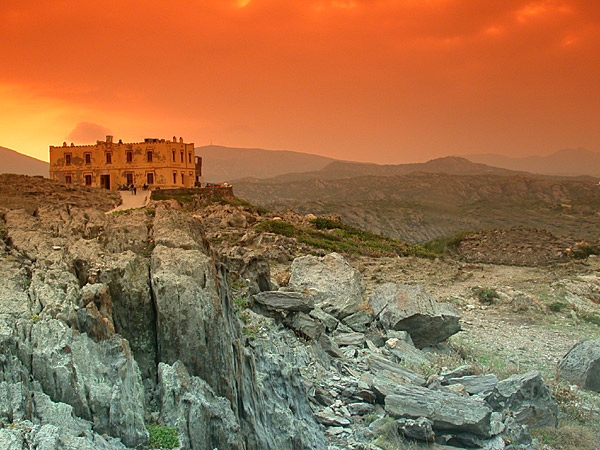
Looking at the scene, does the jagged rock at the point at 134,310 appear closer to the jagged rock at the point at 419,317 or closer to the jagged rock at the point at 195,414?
the jagged rock at the point at 195,414

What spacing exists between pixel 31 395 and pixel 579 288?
2499 centimetres

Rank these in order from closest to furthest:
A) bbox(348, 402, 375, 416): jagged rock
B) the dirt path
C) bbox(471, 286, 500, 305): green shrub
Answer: bbox(348, 402, 375, 416): jagged rock < bbox(471, 286, 500, 305): green shrub < the dirt path

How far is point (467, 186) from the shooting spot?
128 metres

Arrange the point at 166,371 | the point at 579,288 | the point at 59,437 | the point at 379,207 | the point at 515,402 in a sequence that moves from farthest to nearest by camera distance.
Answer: the point at 379,207 < the point at 579,288 < the point at 515,402 < the point at 166,371 < the point at 59,437

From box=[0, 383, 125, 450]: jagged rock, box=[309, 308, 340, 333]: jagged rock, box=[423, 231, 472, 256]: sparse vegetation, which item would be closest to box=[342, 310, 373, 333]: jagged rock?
box=[309, 308, 340, 333]: jagged rock

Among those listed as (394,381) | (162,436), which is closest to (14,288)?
(162,436)

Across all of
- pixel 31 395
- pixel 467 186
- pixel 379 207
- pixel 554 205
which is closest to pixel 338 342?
pixel 31 395

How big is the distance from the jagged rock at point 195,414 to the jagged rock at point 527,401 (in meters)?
6.11

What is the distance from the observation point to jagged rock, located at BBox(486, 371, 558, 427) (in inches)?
399

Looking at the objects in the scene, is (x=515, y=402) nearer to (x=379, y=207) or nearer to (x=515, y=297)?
(x=515, y=297)

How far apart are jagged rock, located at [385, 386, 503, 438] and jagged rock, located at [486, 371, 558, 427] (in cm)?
95

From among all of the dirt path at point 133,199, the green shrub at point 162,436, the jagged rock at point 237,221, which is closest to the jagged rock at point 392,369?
the green shrub at point 162,436

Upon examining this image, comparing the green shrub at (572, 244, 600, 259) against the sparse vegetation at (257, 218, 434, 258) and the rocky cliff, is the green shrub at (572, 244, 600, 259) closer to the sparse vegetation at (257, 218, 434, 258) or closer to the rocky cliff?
the sparse vegetation at (257, 218, 434, 258)

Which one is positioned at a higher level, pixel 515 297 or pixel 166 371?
pixel 166 371
